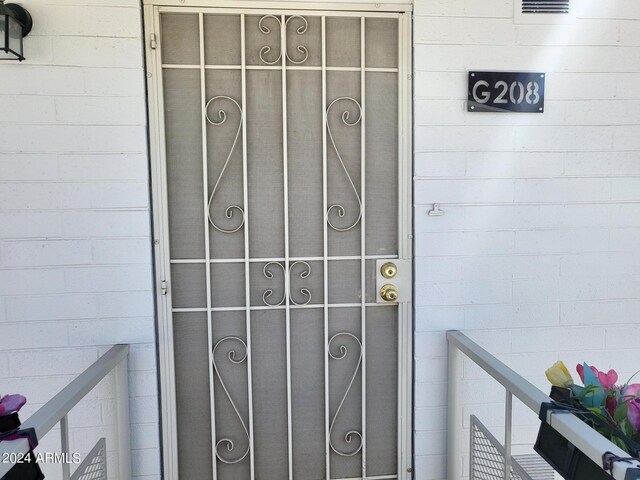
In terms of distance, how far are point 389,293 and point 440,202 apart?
46cm

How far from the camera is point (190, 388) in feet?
6.54

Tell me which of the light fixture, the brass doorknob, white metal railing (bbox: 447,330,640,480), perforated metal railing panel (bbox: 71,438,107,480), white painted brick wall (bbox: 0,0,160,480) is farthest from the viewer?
the brass doorknob

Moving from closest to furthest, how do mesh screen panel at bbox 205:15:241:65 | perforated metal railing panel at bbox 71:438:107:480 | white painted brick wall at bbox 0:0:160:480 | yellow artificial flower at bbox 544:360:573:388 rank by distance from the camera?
yellow artificial flower at bbox 544:360:573:388, perforated metal railing panel at bbox 71:438:107:480, white painted brick wall at bbox 0:0:160:480, mesh screen panel at bbox 205:15:241:65

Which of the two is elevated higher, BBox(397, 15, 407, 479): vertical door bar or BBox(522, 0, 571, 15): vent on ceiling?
BBox(522, 0, 571, 15): vent on ceiling

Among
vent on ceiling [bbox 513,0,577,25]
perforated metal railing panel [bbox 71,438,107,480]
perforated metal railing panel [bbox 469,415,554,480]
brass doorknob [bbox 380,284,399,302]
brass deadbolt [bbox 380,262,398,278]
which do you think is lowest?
perforated metal railing panel [bbox 469,415,554,480]

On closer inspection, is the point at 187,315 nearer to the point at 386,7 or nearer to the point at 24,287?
the point at 24,287

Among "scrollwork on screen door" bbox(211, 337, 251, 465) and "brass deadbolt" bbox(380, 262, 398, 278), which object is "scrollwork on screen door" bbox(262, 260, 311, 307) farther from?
"brass deadbolt" bbox(380, 262, 398, 278)

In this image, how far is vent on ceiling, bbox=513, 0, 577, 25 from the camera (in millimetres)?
1957

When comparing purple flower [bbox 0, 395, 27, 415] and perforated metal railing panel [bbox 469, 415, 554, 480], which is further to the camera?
perforated metal railing panel [bbox 469, 415, 554, 480]

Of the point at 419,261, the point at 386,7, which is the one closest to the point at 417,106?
the point at 386,7

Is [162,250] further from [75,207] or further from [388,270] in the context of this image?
[388,270]

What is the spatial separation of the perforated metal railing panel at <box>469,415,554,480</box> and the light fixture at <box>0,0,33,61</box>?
91.6 inches

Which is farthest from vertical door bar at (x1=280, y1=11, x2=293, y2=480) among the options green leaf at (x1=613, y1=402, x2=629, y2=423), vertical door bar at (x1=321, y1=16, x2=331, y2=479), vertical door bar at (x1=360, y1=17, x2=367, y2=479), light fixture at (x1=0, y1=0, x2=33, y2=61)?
green leaf at (x1=613, y1=402, x2=629, y2=423)

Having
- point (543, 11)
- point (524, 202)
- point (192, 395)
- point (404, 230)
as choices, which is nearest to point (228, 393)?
point (192, 395)
